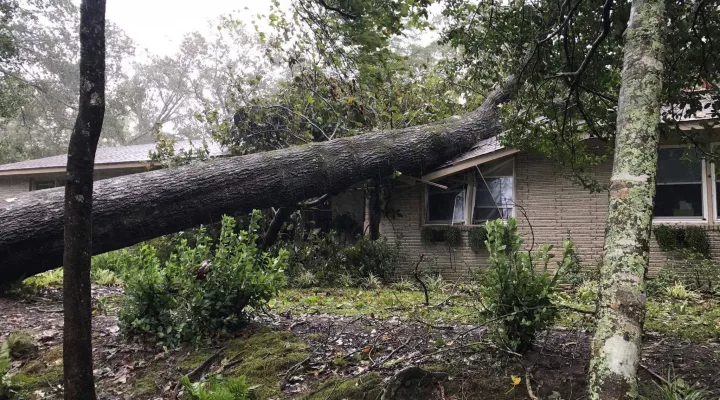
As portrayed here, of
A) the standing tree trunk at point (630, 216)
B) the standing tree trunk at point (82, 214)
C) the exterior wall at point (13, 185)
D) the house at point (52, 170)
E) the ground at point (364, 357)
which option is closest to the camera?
the standing tree trunk at point (630, 216)

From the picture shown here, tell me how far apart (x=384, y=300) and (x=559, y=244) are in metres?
4.69

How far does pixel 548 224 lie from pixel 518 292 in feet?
24.3

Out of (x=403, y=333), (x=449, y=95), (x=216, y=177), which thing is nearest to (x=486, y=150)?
(x=449, y=95)

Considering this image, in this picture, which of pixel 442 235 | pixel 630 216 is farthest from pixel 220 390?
pixel 442 235

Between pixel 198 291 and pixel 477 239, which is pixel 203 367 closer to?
pixel 198 291

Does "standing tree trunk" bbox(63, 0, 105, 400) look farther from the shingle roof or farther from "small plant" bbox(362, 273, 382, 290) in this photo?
the shingle roof

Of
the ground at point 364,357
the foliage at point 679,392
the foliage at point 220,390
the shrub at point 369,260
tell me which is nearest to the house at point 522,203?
the shrub at point 369,260

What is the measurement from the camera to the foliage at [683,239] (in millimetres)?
9070

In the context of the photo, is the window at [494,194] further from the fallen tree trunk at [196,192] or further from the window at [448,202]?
the fallen tree trunk at [196,192]

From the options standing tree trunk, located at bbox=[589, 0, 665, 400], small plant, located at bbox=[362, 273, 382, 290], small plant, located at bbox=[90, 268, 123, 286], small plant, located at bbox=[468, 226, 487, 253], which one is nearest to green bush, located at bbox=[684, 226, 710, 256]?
small plant, located at bbox=[468, 226, 487, 253]

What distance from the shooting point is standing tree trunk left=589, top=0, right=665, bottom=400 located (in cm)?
207

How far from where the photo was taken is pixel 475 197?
1138 cm

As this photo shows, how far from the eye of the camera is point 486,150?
10.4m

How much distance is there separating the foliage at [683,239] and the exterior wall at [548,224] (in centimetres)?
15
